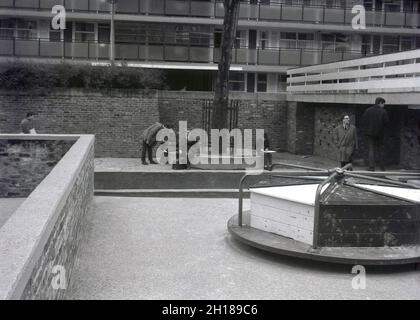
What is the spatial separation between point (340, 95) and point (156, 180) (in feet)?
29.7

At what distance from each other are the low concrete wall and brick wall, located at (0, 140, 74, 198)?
5.86 metres

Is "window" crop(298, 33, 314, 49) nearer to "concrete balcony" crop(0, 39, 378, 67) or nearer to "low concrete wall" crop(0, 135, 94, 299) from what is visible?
"concrete balcony" crop(0, 39, 378, 67)

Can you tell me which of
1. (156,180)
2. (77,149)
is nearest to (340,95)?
(156,180)

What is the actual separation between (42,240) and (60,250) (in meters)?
1.21

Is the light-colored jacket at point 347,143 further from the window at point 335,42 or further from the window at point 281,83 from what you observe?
the window at point 335,42

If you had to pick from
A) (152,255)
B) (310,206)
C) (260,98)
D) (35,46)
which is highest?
(35,46)

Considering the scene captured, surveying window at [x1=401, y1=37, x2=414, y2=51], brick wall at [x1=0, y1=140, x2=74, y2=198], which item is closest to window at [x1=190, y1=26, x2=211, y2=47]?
window at [x1=401, y1=37, x2=414, y2=51]

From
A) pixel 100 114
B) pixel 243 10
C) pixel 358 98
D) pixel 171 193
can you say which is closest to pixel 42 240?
pixel 171 193

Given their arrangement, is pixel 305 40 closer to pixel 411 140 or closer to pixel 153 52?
pixel 153 52

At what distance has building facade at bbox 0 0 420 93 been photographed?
103ft

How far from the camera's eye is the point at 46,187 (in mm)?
5723
